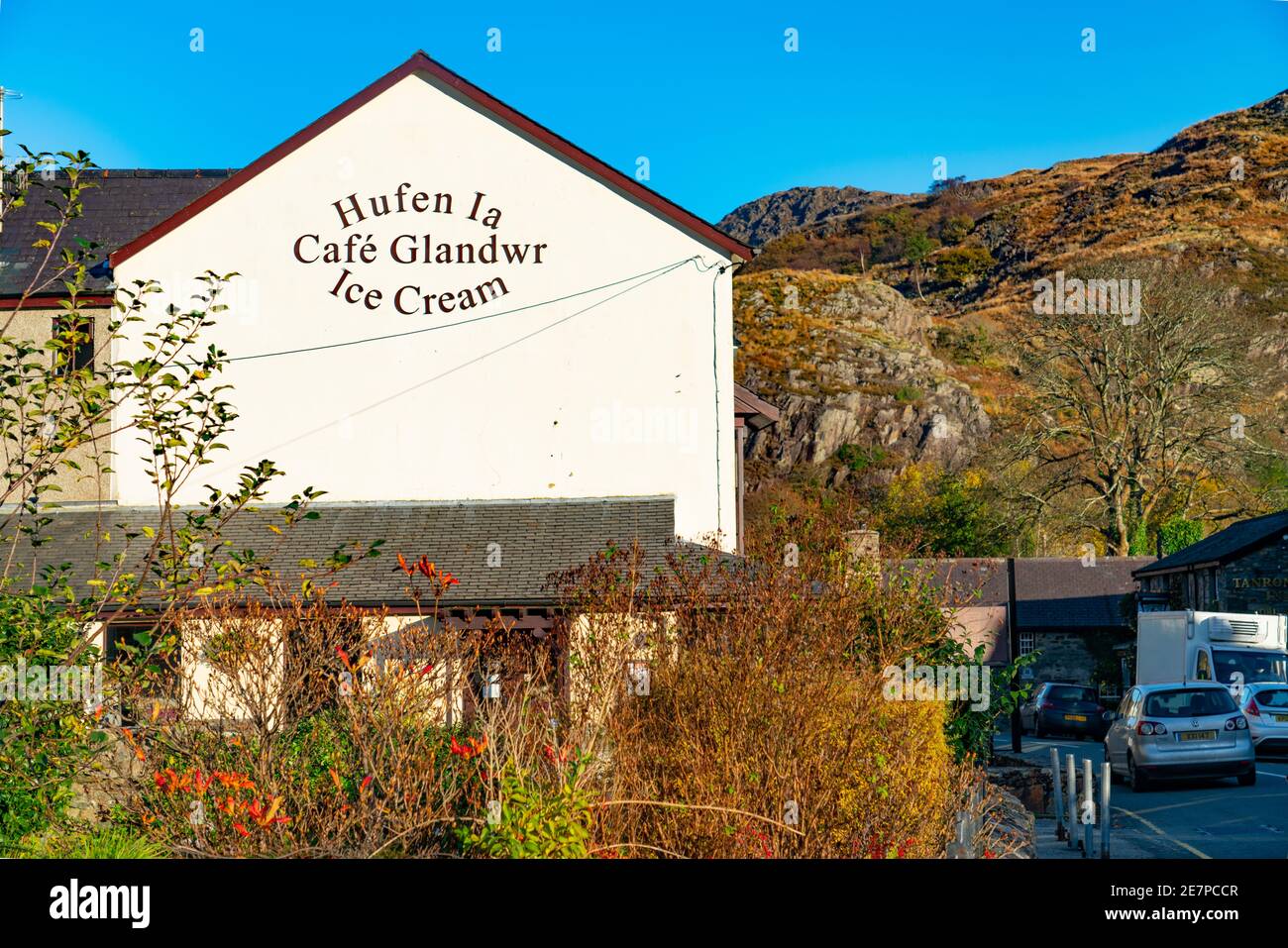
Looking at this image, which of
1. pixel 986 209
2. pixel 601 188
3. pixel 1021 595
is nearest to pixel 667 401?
pixel 601 188

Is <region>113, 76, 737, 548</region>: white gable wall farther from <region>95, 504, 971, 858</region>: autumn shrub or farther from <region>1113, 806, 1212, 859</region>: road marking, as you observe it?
<region>95, 504, 971, 858</region>: autumn shrub

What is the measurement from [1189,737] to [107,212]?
20701 mm

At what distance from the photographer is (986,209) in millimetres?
156375

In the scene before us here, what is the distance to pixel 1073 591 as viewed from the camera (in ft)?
172

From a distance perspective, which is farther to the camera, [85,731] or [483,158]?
[483,158]

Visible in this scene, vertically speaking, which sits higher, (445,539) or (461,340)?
(461,340)

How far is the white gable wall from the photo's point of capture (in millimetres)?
21766

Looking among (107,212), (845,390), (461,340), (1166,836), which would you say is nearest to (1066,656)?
(845,390)

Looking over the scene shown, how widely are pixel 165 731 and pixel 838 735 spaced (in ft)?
15.5

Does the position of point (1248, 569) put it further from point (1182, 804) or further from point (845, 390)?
point (845, 390)

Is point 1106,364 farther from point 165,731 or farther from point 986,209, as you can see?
point 986,209

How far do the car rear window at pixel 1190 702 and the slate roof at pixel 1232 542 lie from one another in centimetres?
1659
